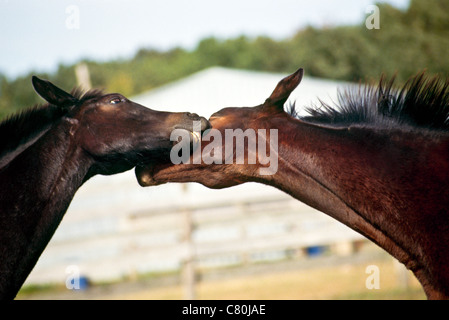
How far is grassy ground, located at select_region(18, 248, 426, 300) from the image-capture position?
936 cm

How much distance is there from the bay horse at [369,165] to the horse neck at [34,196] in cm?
55

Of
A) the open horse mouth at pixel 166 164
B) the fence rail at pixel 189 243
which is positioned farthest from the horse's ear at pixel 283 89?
the fence rail at pixel 189 243

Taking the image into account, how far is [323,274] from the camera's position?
37.7ft

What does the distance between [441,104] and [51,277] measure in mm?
7952

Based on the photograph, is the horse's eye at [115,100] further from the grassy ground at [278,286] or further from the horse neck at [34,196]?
the grassy ground at [278,286]

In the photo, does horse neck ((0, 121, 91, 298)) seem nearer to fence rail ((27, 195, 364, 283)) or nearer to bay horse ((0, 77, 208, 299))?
bay horse ((0, 77, 208, 299))

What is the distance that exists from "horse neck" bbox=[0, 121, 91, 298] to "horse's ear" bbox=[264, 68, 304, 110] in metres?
1.38

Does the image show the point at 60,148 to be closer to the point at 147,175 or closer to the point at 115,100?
the point at 115,100

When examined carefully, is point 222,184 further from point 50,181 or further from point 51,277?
point 51,277

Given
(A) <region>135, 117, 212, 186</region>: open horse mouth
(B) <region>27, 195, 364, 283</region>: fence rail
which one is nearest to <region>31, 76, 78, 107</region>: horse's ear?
(A) <region>135, 117, 212, 186</region>: open horse mouth

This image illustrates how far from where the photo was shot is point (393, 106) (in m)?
3.79

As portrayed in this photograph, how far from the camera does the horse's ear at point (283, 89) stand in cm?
379
